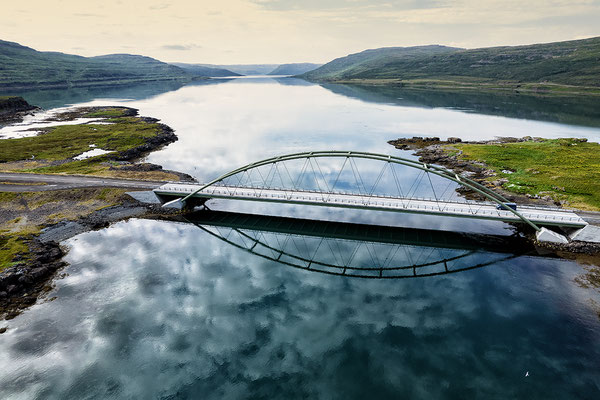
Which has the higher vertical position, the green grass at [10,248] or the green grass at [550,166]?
the green grass at [550,166]

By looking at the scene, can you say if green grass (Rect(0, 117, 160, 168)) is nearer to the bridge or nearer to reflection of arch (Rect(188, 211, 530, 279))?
the bridge

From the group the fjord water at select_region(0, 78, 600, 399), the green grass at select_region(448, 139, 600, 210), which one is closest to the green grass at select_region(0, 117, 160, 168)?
the fjord water at select_region(0, 78, 600, 399)

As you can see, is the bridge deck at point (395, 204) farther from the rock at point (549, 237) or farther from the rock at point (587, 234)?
the rock at point (549, 237)

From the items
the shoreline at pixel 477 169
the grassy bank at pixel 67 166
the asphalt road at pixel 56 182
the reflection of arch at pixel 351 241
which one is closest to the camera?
the reflection of arch at pixel 351 241

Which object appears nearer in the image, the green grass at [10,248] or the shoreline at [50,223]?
the shoreline at [50,223]

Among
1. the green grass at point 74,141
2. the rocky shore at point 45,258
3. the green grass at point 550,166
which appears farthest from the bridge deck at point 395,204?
the green grass at point 74,141

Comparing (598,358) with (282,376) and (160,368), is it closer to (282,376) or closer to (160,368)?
(282,376)
